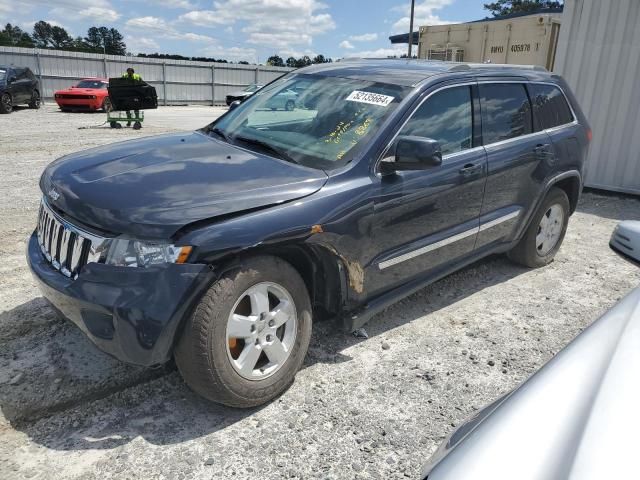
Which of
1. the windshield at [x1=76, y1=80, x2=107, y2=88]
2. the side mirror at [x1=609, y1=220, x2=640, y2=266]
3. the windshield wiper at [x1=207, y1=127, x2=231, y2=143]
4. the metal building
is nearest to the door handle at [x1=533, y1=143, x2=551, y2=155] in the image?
the side mirror at [x1=609, y1=220, x2=640, y2=266]

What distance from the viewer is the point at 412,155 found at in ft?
9.62

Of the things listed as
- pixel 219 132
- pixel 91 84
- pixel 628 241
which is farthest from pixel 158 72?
pixel 628 241

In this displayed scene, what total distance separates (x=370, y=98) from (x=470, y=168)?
0.90m

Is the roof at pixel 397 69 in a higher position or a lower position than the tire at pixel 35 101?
higher

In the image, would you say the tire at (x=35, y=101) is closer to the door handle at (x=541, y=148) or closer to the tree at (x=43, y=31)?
the door handle at (x=541, y=148)

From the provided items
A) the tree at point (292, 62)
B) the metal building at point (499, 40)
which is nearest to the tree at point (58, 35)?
the tree at point (292, 62)

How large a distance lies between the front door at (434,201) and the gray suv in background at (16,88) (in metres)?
19.2

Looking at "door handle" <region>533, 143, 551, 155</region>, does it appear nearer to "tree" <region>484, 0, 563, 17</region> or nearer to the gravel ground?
the gravel ground

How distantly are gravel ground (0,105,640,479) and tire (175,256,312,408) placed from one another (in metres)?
0.18

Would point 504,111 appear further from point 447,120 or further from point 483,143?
point 447,120

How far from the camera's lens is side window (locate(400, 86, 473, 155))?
11.0 feet

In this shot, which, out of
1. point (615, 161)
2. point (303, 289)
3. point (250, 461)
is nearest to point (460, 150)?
point (303, 289)

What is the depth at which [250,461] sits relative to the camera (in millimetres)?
2391

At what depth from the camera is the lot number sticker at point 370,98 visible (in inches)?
130
